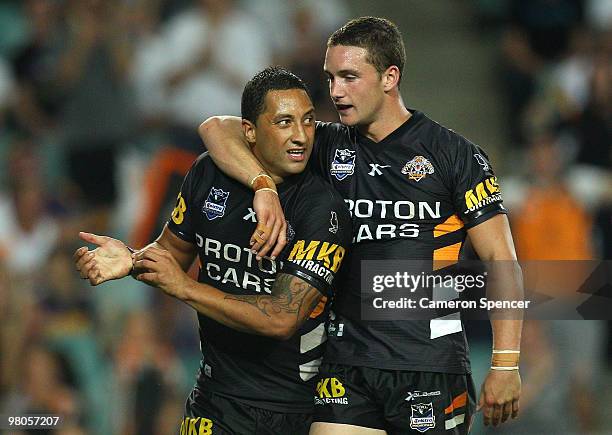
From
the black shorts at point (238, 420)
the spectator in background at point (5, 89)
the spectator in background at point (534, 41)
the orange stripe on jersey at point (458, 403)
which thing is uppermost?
the spectator in background at point (534, 41)

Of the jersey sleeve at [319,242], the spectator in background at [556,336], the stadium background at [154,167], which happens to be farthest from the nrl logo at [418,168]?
the stadium background at [154,167]

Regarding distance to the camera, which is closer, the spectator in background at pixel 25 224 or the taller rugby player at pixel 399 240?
the taller rugby player at pixel 399 240

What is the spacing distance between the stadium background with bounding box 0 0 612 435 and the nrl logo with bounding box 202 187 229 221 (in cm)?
373

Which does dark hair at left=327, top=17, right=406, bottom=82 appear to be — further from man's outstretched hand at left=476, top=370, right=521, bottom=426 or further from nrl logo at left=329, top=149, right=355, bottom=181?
man's outstretched hand at left=476, top=370, right=521, bottom=426

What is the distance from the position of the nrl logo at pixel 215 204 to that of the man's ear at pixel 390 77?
88 centimetres

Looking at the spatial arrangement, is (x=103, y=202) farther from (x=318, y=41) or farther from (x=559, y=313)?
(x=559, y=313)

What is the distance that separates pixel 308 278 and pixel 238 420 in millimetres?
→ 754

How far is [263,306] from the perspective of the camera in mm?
4344

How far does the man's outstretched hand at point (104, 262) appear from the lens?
13.7 ft

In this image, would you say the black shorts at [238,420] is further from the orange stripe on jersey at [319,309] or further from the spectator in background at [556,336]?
the spectator in background at [556,336]

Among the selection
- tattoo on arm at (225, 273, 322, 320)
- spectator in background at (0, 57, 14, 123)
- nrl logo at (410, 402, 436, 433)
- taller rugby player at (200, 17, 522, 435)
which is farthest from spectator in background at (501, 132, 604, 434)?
spectator in background at (0, 57, 14, 123)

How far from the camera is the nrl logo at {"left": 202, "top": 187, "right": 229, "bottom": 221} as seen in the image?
4770 millimetres

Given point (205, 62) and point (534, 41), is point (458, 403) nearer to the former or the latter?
point (205, 62)

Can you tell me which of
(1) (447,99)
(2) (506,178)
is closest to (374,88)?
(2) (506,178)
